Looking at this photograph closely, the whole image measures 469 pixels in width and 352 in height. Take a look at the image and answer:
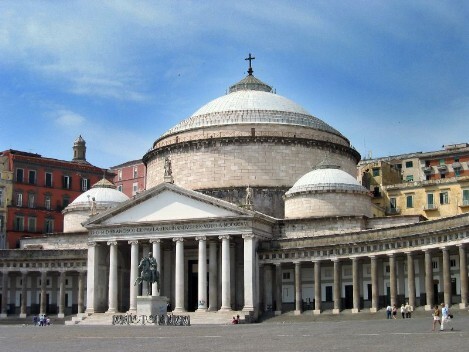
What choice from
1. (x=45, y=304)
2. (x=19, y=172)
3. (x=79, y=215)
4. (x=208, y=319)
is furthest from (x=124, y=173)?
(x=208, y=319)

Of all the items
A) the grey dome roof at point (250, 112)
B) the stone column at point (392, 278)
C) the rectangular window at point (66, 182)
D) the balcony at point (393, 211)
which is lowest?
the stone column at point (392, 278)

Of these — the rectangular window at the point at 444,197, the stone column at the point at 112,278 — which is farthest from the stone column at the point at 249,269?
the rectangular window at the point at 444,197

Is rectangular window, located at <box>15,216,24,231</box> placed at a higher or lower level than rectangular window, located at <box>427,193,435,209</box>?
lower

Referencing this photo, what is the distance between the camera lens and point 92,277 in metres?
79.1

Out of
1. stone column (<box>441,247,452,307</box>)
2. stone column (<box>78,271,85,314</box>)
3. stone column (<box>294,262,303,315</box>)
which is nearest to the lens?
stone column (<box>441,247,452,307</box>)

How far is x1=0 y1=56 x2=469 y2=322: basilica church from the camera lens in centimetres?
6756

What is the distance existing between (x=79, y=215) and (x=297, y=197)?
27921 mm

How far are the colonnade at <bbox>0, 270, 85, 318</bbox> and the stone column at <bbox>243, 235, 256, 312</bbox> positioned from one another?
19689mm

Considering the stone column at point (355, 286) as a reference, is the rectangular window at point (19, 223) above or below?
above

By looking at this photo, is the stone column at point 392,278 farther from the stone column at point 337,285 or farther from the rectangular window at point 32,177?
the rectangular window at point 32,177

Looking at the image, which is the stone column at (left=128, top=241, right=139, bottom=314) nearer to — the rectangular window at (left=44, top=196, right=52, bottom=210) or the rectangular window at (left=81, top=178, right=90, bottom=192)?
the rectangular window at (left=44, top=196, right=52, bottom=210)

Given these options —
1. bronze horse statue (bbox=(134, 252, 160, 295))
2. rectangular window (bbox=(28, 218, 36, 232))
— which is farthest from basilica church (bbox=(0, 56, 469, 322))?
rectangular window (bbox=(28, 218, 36, 232))

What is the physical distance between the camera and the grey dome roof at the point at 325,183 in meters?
76.3

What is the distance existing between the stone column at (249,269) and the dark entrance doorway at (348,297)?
26.6 ft
